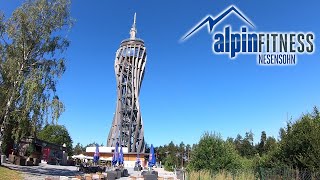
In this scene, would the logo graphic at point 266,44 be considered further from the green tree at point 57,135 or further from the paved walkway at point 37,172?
the green tree at point 57,135

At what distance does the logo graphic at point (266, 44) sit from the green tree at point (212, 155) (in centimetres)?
700

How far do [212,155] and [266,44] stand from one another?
27.8 ft

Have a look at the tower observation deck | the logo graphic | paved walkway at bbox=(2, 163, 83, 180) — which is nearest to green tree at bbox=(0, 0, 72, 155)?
paved walkway at bbox=(2, 163, 83, 180)

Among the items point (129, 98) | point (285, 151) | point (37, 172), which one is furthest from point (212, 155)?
point (129, 98)

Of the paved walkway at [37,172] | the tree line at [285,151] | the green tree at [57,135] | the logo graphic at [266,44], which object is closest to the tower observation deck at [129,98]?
the green tree at [57,135]

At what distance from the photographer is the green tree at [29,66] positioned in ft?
81.4

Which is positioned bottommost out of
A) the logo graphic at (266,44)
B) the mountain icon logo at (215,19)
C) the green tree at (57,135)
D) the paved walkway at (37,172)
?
the paved walkway at (37,172)

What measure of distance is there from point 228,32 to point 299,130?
647cm

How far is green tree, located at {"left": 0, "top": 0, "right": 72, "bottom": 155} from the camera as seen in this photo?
2481 cm

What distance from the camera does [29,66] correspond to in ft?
86.5

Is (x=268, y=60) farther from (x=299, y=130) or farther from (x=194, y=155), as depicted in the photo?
(x=194, y=155)

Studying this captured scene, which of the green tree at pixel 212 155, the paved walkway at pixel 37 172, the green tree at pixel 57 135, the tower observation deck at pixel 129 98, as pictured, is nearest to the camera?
the paved walkway at pixel 37 172

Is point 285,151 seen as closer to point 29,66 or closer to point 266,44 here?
point 266,44

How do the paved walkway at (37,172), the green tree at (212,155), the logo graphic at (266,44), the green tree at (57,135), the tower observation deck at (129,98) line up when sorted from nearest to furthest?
the logo graphic at (266,44), the paved walkway at (37,172), the green tree at (212,155), the tower observation deck at (129,98), the green tree at (57,135)
